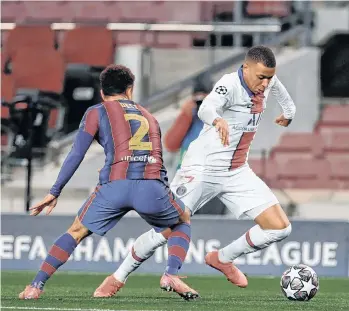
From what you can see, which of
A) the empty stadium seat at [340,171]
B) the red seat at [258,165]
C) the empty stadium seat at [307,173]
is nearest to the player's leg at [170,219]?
the red seat at [258,165]

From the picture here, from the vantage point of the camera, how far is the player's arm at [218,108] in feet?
27.9

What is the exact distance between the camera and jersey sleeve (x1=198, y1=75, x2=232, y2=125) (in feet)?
28.9

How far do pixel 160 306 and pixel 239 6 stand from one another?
970cm

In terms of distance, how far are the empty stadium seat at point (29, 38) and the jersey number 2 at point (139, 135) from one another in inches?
349

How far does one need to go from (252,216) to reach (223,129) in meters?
1.22

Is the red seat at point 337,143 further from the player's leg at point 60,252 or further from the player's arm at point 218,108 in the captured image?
the player's leg at point 60,252

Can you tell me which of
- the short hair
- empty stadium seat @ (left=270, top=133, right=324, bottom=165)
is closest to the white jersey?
the short hair

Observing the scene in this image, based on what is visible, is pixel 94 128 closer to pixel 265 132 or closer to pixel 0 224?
pixel 0 224

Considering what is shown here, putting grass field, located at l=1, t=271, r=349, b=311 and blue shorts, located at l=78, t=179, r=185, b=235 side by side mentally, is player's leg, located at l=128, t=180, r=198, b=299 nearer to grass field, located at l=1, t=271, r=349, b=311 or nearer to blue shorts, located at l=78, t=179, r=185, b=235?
blue shorts, located at l=78, t=179, r=185, b=235

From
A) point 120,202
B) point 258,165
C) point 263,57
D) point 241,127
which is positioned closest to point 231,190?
point 241,127

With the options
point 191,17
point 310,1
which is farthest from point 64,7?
point 310,1

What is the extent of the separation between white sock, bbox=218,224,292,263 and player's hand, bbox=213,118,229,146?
1159 mm

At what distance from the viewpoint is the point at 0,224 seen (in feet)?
42.1

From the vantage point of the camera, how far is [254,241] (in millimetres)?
9445
